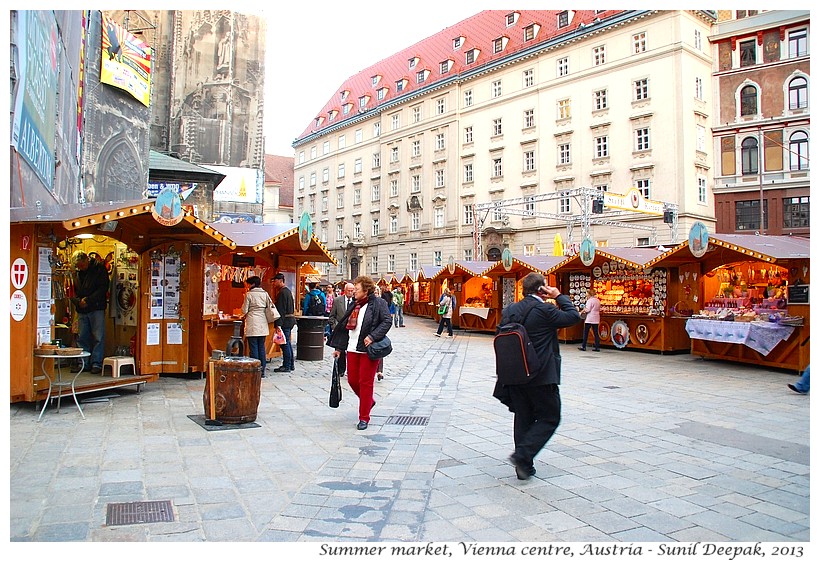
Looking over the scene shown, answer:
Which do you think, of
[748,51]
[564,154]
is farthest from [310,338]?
[748,51]

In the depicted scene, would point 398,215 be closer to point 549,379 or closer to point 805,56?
point 805,56

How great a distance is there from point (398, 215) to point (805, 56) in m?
29.0

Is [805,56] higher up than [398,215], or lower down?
higher up

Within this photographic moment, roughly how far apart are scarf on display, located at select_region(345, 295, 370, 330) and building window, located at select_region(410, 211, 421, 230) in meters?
43.1

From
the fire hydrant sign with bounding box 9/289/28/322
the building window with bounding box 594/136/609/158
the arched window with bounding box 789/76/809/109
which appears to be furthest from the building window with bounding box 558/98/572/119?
the fire hydrant sign with bounding box 9/289/28/322

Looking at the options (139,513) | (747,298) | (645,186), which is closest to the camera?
(139,513)

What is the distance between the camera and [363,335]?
705 centimetres

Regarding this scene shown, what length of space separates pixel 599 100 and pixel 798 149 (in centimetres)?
1120

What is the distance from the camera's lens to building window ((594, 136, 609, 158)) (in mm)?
37531

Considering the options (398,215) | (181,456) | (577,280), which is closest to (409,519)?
(181,456)

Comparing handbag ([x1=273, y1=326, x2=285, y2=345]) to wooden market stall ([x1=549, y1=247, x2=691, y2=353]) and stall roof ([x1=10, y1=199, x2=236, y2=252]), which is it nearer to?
stall roof ([x1=10, y1=199, x2=236, y2=252])

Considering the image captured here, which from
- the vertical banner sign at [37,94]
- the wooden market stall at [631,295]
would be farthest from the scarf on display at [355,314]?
the wooden market stall at [631,295]

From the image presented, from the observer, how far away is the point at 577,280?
20188 millimetres

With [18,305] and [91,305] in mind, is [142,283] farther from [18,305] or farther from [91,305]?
[18,305]
